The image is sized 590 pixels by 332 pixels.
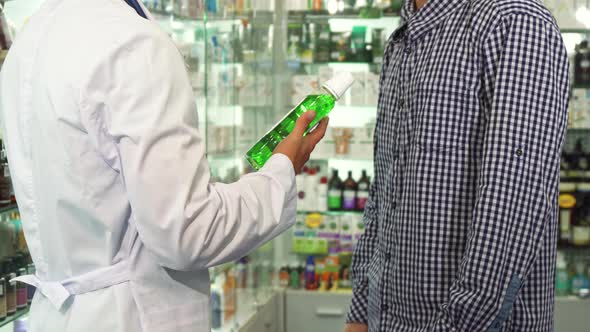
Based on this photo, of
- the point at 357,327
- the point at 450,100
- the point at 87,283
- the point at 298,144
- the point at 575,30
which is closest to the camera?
the point at 87,283

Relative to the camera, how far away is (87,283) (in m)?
1.34

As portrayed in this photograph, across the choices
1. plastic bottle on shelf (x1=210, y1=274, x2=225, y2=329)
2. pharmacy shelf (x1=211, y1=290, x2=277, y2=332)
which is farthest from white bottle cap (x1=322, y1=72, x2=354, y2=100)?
pharmacy shelf (x1=211, y1=290, x2=277, y2=332)

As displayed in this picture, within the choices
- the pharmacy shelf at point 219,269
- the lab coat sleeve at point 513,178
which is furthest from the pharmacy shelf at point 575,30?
the lab coat sleeve at point 513,178

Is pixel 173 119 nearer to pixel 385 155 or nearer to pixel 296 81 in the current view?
pixel 385 155

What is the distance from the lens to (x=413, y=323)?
1635mm

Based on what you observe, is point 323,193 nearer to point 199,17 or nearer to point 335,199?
point 335,199

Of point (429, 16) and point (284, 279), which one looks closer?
point (429, 16)

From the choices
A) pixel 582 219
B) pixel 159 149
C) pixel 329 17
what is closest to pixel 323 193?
pixel 329 17

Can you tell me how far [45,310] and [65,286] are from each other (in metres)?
0.08

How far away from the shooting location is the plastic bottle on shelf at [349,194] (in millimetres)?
5008

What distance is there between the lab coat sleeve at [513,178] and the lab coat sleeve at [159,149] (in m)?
0.49

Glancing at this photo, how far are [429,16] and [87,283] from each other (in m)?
0.99

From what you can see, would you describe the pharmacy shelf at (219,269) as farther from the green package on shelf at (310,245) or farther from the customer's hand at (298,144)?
the customer's hand at (298,144)

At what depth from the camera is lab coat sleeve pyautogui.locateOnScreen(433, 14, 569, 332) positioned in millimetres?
1417
